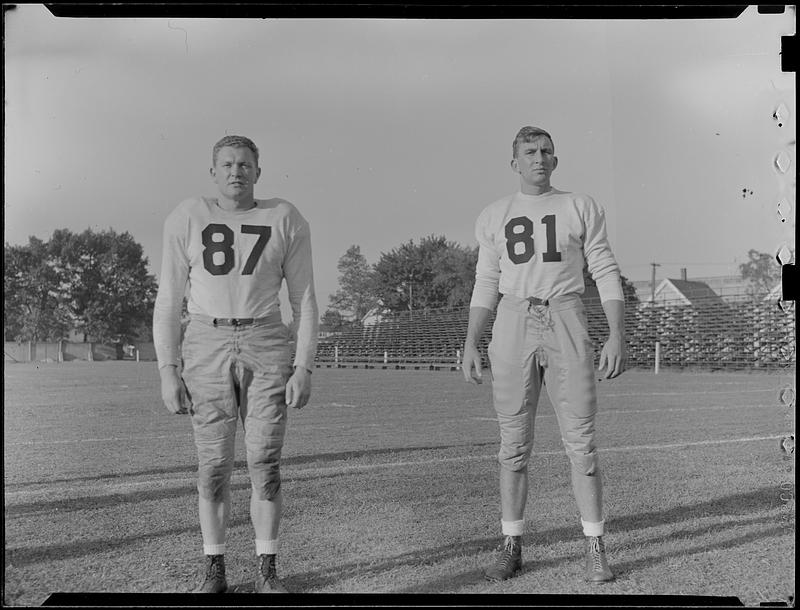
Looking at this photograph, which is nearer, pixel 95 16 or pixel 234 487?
pixel 95 16

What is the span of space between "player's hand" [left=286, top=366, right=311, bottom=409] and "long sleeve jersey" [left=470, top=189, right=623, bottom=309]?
2.89 ft

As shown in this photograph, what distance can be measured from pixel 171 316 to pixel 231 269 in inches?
10.8

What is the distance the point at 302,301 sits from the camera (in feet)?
10.1

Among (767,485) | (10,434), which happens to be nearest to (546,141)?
(767,485)

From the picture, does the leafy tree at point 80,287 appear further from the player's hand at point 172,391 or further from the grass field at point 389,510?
the player's hand at point 172,391

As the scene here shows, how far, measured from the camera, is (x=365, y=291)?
3.74m

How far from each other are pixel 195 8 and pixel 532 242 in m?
1.53

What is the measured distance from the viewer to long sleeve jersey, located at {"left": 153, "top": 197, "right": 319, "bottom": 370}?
9.87 feet

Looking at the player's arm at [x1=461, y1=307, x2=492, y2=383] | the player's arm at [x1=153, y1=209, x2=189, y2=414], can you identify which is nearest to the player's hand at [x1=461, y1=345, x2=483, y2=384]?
the player's arm at [x1=461, y1=307, x2=492, y2=383]

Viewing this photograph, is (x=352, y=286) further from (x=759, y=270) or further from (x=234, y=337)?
(x=759, y=270)

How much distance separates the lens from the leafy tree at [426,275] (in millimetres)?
3674

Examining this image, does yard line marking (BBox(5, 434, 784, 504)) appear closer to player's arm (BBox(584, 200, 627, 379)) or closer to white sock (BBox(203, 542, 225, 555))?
player's arm (BBox(584, 200, 627, 379))

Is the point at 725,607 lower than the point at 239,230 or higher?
lower

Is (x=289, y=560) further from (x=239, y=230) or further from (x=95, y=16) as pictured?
(x=95, y=16)
